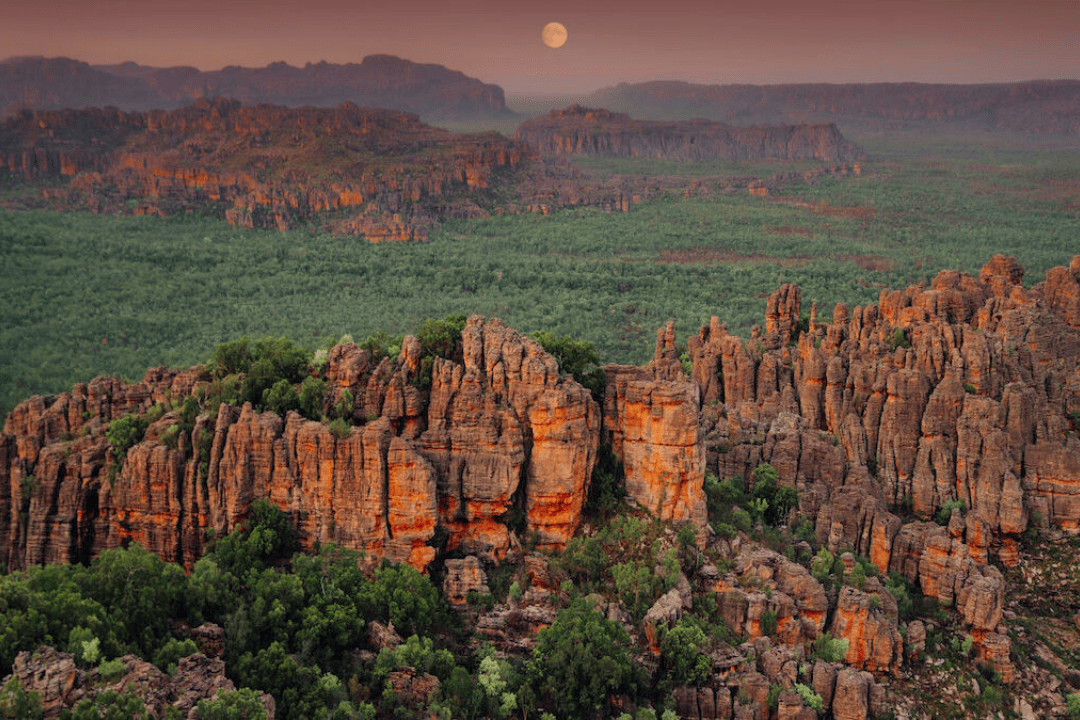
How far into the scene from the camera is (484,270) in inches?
5241

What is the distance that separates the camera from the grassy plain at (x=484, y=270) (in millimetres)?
93875

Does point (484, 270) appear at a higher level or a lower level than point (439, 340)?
lower

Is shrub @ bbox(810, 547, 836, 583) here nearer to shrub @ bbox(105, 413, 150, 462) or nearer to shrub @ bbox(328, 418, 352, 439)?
shrub @ bbox(328, 418, 352, 439)

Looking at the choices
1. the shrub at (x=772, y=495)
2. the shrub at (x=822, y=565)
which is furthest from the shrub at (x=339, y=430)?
the shrub at (x=772, y=495)

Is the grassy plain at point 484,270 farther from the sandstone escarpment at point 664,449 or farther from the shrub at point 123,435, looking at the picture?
the sandstone escarpment at point 664,449

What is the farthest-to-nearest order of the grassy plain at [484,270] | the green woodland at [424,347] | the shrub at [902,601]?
the grassy plain at [484,270]
the shrub at [902,601]
the green woodland at [424,347]

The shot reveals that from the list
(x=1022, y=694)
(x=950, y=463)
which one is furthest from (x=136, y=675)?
(x=950, y=463)

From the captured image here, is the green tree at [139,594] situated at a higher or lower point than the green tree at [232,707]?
higher

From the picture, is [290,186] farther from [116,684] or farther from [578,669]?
[116,684]

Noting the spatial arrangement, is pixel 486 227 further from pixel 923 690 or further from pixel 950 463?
pixel 923 690

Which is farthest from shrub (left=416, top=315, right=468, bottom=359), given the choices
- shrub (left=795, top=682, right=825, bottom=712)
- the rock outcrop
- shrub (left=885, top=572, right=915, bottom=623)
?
shrub (left=885, top=572, right=915, bottom=623)

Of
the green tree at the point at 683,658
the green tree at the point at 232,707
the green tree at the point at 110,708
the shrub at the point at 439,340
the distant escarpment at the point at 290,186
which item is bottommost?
the green tree at the point at 683,658

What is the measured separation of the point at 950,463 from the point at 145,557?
118 feet

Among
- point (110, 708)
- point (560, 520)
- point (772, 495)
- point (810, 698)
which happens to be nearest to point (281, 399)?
point (560, 520)
